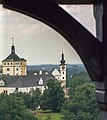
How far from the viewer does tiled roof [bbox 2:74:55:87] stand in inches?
1351

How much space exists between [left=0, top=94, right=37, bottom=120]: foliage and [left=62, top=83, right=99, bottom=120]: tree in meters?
2.10

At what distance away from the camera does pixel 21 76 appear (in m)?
36.1

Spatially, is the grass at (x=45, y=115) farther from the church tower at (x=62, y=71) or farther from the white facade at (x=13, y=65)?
the white facade at (x=13, y=65)

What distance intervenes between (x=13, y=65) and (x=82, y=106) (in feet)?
40.7

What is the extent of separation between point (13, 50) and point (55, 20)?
117 ft

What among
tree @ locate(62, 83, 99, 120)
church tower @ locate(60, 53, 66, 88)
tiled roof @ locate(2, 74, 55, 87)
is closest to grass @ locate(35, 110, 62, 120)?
tree @ locate(62, 83, 99, 120)

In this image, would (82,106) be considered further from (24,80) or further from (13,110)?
(24,80)

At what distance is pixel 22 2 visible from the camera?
1.15m

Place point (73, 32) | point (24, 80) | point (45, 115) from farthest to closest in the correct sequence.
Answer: point (24, 80), point (45, 115), point (73, 32)

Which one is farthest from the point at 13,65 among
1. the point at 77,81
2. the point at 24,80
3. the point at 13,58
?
the point at 77,81

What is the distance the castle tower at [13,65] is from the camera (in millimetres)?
36500

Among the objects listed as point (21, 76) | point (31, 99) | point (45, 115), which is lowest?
point (45, 115)

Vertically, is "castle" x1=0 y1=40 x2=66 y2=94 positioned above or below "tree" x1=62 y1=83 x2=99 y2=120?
above

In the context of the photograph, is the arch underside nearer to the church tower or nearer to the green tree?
the green tree
